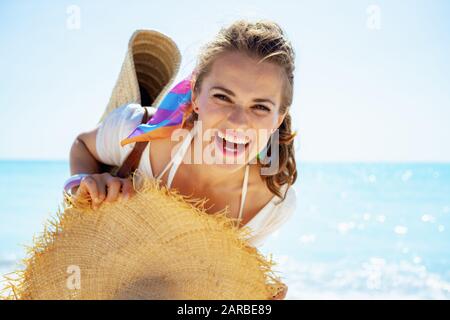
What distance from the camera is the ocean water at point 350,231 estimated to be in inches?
264

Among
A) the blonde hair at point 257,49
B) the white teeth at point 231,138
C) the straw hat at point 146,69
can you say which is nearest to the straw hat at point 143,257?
the white teeth at point 231,138

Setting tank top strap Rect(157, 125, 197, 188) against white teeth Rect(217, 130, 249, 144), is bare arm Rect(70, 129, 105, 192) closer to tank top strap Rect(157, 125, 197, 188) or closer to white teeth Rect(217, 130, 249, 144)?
tank top strap Rect(157, 125, 197, 188)

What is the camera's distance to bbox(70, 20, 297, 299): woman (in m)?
1.76

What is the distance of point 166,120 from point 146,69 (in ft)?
2.70

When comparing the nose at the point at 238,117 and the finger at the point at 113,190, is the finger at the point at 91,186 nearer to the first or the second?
the finger at the point at 113,190

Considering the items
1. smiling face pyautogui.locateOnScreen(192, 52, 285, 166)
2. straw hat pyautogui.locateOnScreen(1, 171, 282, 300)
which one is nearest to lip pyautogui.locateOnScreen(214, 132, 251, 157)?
smiling face pyautogui.locateOnScreen(192, 52, 285, 166)

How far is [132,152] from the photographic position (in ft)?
6.81

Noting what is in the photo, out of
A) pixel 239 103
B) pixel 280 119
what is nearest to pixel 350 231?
pixel 280 119

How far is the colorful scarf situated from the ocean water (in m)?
0.48

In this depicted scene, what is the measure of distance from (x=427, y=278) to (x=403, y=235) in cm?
318

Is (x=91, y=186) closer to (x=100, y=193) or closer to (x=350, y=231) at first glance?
(x=100, y=193)
